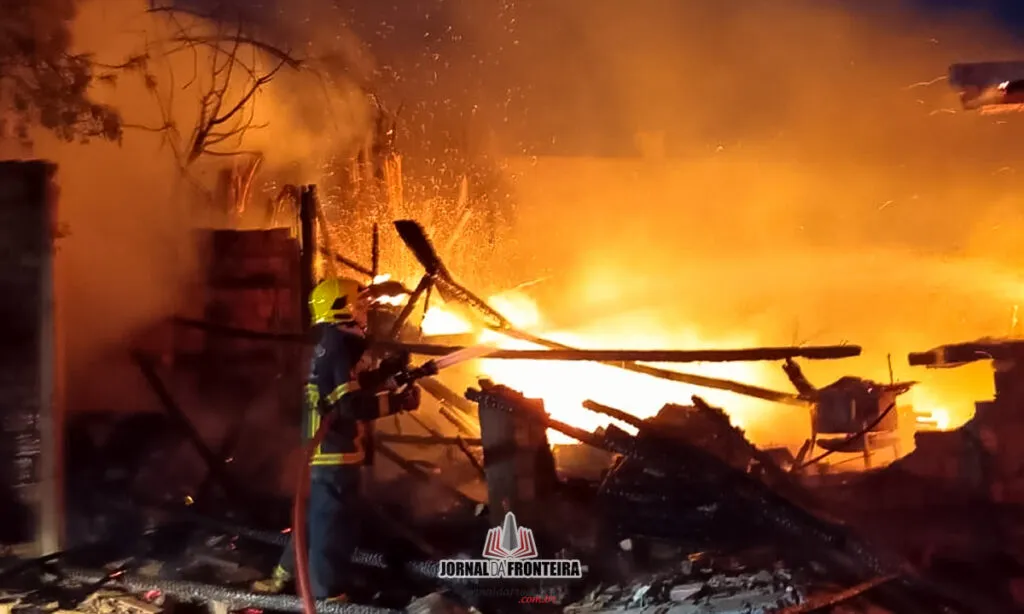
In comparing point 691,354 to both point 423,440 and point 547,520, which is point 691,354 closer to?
point 547,520

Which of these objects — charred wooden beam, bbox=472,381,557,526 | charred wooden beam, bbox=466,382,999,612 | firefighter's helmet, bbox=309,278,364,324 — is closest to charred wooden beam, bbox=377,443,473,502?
charred wooden beam, bbox=472,381,557,526

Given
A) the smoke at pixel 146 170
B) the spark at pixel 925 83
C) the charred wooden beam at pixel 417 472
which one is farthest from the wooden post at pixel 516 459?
the spark at pixel 925 83

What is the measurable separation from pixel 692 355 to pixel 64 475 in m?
3.51

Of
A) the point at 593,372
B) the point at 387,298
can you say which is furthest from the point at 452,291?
the point at 593,372

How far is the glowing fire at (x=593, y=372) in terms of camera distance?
5098 mm

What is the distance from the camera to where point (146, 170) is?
208 inches

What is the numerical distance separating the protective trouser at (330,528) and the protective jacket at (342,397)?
0.26 feet

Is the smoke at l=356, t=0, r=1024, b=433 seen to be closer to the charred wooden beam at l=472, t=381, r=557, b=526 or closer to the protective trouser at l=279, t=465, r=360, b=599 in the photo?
the charred wooden beam at l=472, t=381, r=557, b=526

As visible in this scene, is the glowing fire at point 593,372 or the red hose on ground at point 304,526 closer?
the red hose on ground at point 304,526

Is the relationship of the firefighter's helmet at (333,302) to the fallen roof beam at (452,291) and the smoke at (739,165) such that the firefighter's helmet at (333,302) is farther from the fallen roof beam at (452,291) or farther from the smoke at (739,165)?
the smoke at (739,165)

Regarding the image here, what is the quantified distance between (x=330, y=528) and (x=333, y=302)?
102 cm

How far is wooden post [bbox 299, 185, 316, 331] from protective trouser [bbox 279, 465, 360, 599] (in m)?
1.61

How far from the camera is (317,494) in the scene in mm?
3705

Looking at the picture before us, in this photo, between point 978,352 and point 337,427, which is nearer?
point 337,427
